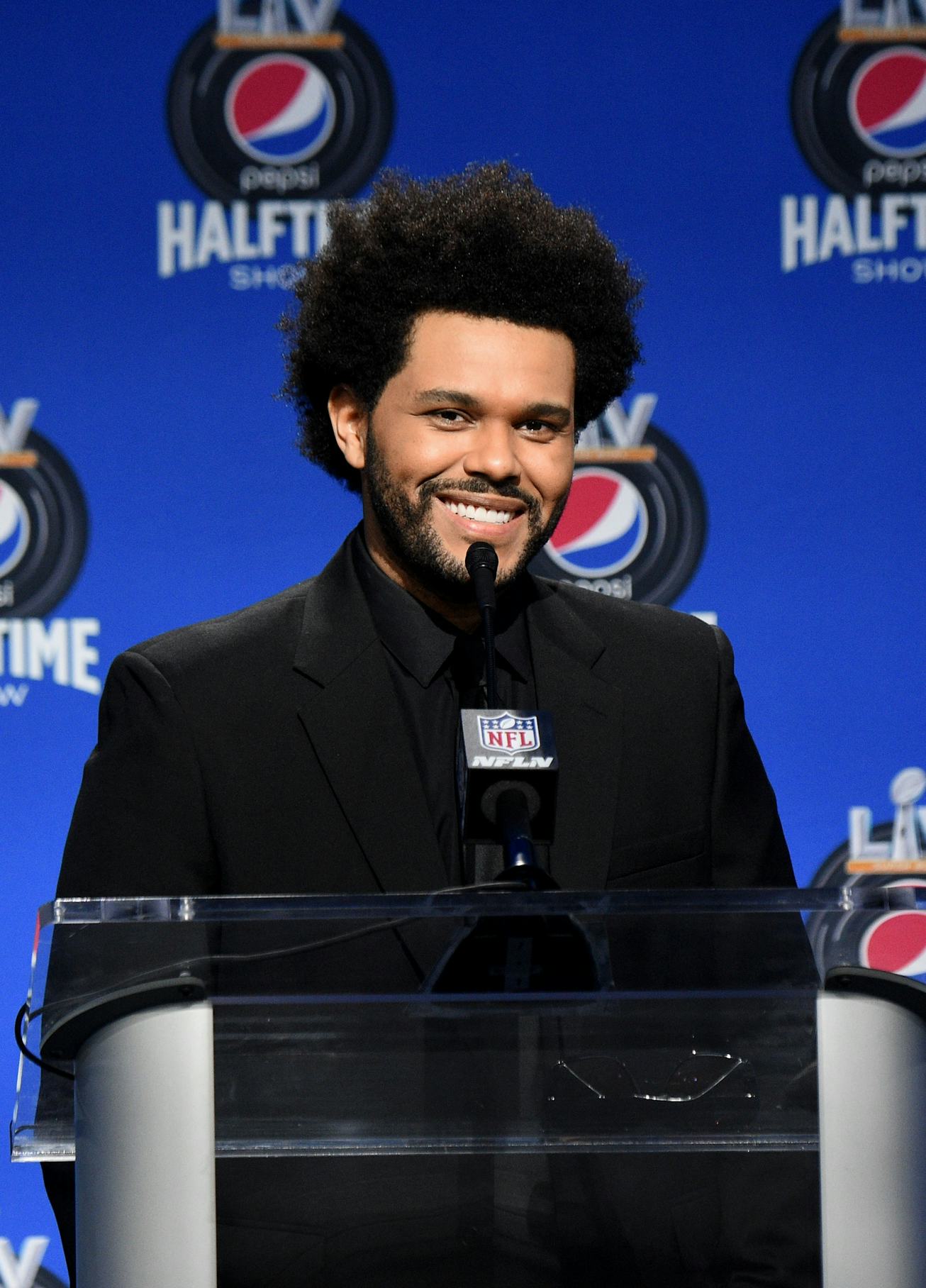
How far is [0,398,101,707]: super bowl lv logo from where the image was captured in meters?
2.56

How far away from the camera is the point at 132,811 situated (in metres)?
1.51

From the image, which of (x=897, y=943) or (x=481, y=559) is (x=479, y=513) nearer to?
(x=481, y=559)

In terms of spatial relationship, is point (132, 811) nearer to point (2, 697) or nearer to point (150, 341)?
point (2, 697)

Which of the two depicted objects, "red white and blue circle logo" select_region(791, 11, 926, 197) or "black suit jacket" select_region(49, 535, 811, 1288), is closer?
"black suit jacket" select_region(49, 535, 811, 1288)

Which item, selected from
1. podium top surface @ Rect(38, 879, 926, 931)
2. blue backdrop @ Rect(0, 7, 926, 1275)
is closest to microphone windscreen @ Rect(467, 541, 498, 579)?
podium top surface @ Rect(38, 879, 926, 931)

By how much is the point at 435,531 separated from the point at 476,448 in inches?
3.6

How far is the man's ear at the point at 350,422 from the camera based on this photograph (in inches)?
69.4

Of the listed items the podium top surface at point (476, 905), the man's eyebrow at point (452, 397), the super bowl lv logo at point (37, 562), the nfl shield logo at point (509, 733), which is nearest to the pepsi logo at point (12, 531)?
the super bowl lv logo at point (37, 562)

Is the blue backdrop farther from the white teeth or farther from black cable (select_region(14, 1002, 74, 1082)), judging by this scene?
black cable (select_region(14, 1002, 74, 1082))

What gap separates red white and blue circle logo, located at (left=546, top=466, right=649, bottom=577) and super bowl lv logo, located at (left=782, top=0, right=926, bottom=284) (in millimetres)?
461

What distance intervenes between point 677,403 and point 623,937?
6.20 ft

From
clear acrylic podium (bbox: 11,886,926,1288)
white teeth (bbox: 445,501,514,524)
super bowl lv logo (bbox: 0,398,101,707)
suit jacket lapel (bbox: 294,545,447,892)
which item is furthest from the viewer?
super bowl lv logo (bbox: 0,398,101,707)

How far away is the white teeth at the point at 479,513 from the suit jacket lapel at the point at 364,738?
0.51 ft

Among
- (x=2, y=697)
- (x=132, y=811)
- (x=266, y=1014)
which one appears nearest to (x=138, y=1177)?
(x=266, y=1014)
